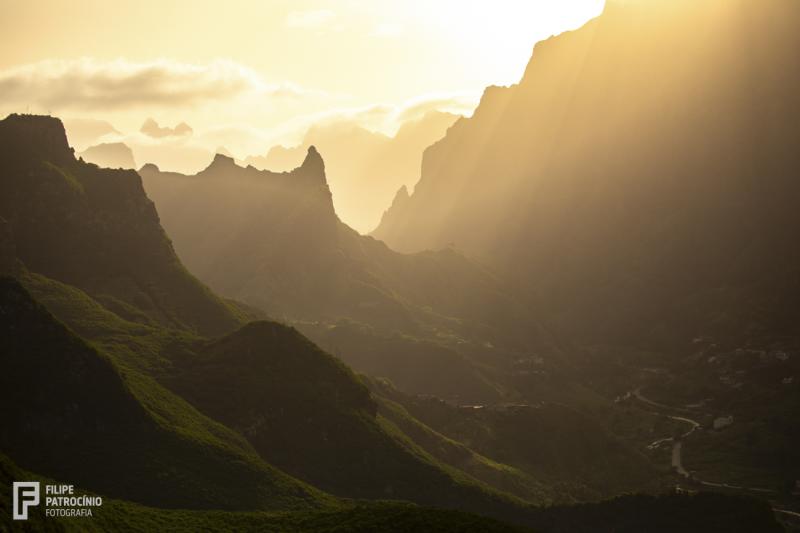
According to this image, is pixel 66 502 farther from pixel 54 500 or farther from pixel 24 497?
pixel 24 497

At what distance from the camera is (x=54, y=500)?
398ft

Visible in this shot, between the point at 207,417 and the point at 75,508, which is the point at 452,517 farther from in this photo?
the point at 207,417

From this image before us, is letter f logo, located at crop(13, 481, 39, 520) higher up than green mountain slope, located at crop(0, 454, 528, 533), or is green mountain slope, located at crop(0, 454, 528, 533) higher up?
letter f logo, located at crop(13, 481, 39, 520)

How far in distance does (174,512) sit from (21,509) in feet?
141

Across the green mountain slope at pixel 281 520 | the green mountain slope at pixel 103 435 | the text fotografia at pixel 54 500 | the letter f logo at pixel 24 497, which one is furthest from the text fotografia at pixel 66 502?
the green mountain slope at pixel 103 435

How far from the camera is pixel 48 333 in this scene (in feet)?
571

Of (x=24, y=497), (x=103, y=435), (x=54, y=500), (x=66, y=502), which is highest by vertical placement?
(x=103, y=435)

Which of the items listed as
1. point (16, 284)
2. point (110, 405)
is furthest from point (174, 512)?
point (16, 284)

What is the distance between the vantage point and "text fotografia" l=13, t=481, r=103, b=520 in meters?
103

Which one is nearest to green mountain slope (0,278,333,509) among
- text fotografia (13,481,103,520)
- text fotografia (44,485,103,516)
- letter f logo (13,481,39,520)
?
text fotografia (44,485,103,516)

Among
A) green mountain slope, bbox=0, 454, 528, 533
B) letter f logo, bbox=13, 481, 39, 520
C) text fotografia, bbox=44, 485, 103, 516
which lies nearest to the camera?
letter f logo, bbox=13, 481, 39, 520

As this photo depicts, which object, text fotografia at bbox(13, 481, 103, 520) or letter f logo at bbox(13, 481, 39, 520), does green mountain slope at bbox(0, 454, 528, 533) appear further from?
letter f logo at bbox(13, 481, 39, 520)

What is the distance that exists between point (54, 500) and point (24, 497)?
16.0 meters

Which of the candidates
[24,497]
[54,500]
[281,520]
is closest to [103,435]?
[54,500]
